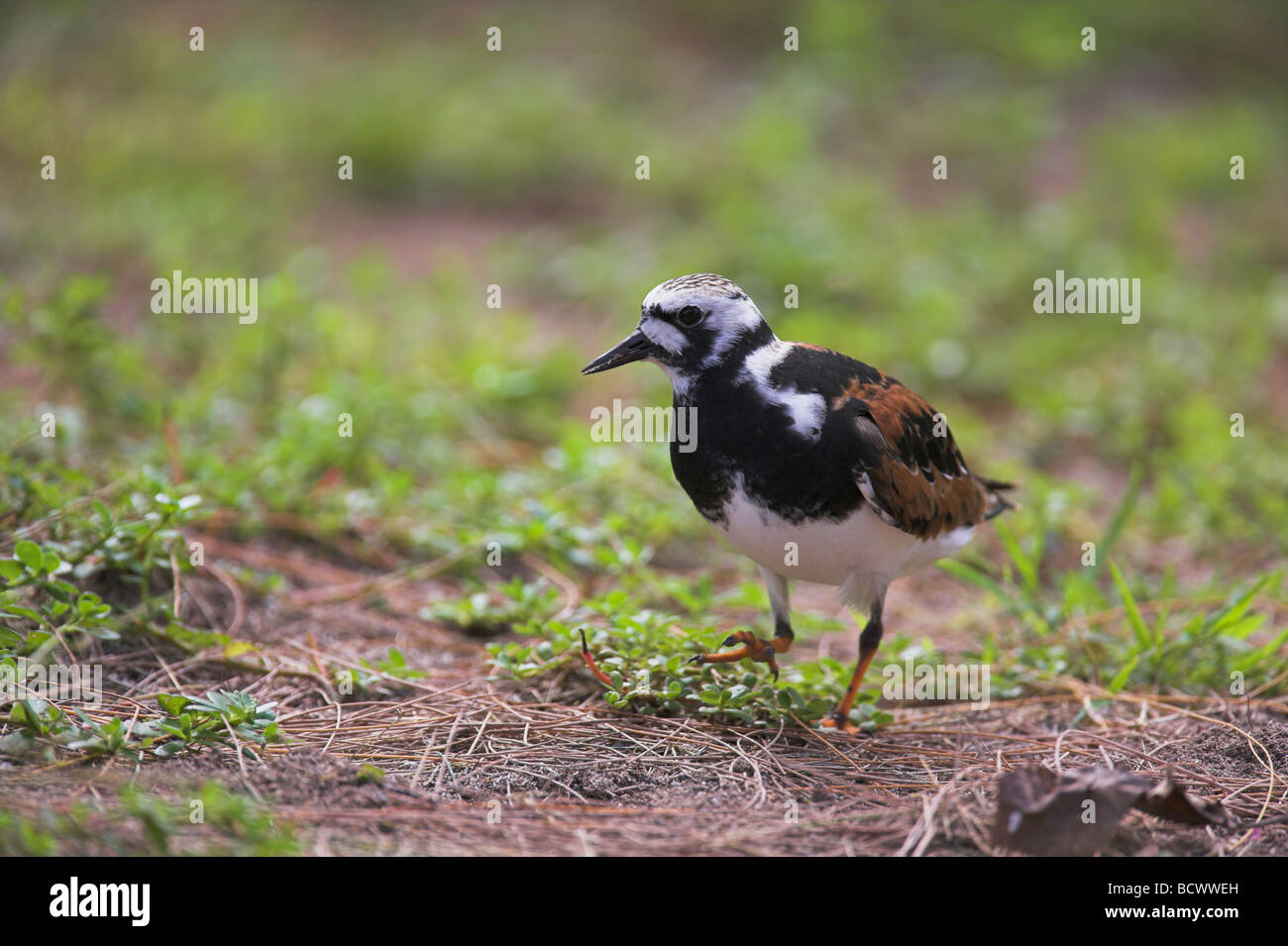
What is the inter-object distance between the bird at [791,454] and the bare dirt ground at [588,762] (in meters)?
0.40

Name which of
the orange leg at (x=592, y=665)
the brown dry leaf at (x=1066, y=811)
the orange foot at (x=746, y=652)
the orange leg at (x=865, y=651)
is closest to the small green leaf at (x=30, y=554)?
the orange leg at (x=592, y=665)

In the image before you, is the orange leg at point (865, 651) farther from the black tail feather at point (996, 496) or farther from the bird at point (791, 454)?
the black tail feather at point (996, 496)

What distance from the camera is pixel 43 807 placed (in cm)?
291

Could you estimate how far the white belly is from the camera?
3668 mm

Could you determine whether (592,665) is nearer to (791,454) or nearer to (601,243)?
(791,454)

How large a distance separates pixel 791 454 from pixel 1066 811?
4.16 feet

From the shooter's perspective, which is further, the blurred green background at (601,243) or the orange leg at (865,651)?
the blurred green background at (601,243)

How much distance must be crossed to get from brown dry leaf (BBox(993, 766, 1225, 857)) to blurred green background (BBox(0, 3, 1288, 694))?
1.88m

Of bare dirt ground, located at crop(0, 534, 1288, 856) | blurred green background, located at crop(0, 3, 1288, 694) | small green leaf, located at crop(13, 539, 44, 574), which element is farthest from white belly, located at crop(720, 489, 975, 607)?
small green leaf, located at crop(13, 539, 44, 574)

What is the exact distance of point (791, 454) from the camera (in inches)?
143

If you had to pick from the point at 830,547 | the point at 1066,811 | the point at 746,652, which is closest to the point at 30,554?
the point at 746,652

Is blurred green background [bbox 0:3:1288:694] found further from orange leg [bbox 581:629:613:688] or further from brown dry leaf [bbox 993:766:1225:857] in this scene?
brown dry leaf [bbox 993:766:1225:857]

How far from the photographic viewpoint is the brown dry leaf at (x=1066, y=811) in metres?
3.03

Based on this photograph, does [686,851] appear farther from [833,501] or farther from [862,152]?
[862,152]
